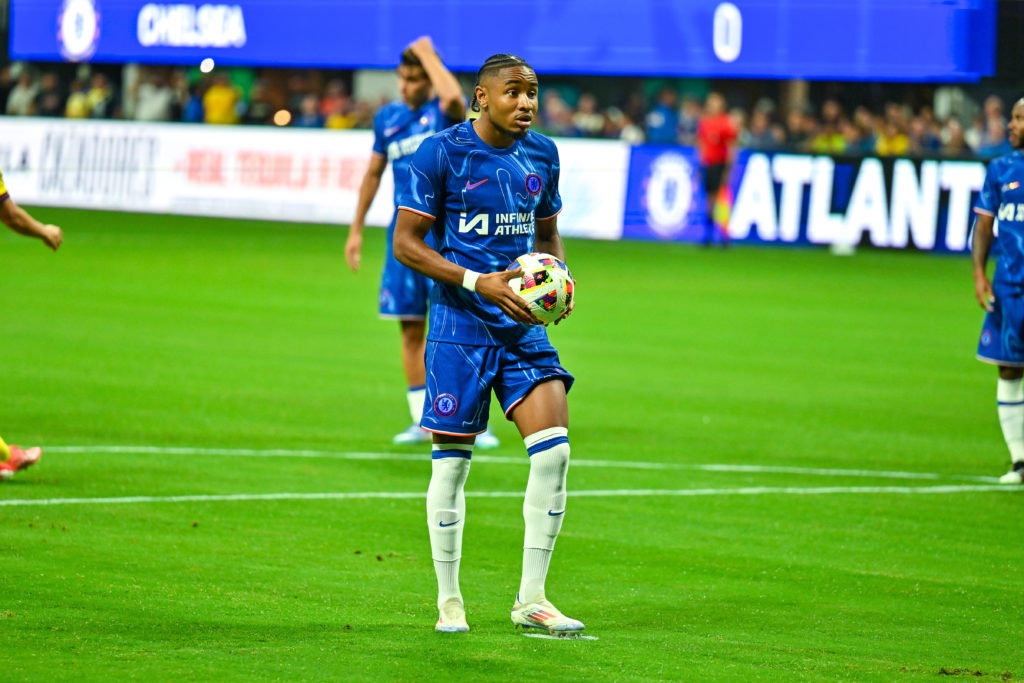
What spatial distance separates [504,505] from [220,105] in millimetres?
25085

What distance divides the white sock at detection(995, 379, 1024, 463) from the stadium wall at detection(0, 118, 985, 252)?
582 inches

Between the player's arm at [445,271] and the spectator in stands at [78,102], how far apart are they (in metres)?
28.9

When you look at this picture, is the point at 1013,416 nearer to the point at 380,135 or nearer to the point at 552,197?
the point at 380,135

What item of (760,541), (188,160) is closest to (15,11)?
(188,160)

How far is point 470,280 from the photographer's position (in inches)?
241

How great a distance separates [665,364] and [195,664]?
31.2ft

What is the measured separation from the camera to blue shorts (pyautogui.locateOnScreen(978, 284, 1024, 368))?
995cm

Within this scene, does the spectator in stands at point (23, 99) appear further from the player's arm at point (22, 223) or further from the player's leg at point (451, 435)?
the player's leg at point (451, 435)

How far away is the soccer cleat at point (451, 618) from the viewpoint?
246 inches

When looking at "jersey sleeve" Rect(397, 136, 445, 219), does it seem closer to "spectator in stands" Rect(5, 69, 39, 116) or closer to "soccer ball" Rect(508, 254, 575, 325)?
"soccer ball" Rect(508, 254, 575, 325)

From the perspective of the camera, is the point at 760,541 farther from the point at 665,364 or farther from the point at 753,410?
the point at 665,364

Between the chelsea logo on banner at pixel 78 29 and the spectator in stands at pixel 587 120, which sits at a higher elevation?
the chelsea logo on banner at pixel 78 29

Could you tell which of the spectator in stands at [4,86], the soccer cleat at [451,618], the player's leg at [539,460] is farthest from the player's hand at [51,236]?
the spectator in stands at [4,86]

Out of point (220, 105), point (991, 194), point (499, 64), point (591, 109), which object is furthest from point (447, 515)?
point (220, 105)
